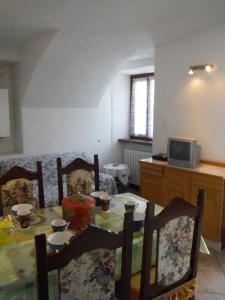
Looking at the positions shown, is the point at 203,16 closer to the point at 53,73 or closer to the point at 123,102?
the point at 53,73

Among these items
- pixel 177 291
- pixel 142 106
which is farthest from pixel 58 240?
pixel 142 106

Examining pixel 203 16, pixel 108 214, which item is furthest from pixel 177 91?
pixel 108 214

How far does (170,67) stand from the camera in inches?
145

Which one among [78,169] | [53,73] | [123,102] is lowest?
[78,169]

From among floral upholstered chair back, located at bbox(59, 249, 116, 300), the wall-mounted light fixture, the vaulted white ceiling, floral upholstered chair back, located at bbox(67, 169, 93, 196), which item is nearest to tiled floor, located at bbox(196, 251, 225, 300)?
floral upholstered chair back, located at bbox(67, 169, 93, 196)

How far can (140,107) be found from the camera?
205 inches

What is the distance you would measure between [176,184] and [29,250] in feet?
6.96

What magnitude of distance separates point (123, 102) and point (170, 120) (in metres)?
1.76

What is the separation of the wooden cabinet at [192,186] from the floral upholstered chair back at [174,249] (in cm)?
144

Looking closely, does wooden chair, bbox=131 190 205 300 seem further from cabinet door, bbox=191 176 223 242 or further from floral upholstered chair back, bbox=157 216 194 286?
cabinet door, bbox=191 176 223 242

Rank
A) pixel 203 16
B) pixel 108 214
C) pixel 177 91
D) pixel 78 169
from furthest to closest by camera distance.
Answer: pixel 177 91 → pixel 203 16 → pixel 78 169 → pixel 108 214

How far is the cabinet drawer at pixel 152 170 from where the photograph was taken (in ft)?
11.3

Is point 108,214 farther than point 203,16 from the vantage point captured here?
No

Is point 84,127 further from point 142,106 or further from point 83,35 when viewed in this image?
point 83,35
